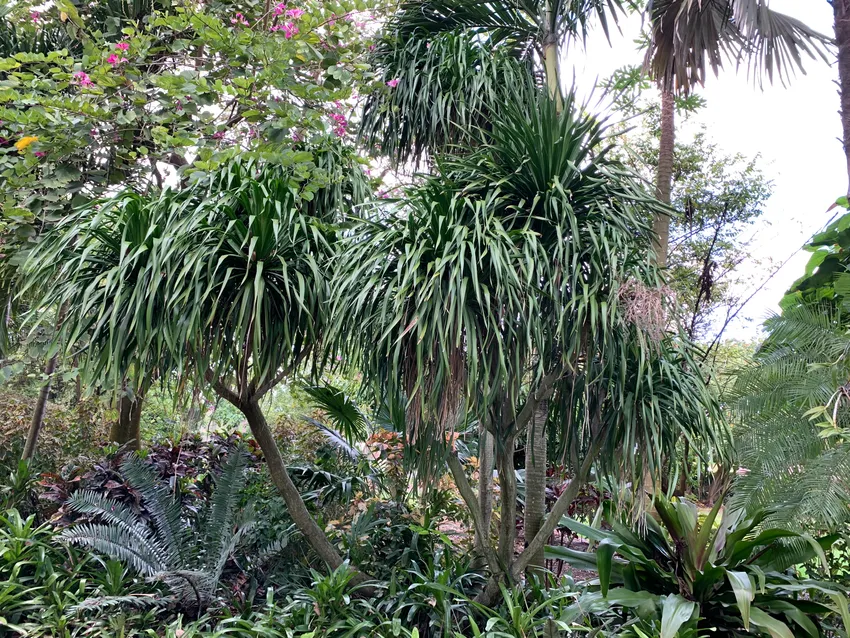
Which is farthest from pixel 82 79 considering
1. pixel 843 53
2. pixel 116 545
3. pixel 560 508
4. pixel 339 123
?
pixel 843 53

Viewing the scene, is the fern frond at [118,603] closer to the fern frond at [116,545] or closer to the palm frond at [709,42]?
the fern frond at [116,545]

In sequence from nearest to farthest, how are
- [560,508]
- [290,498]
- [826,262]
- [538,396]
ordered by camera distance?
[538,396] < [560,508] < [826,262] < [290,498]

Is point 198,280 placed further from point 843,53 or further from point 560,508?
point 843,53

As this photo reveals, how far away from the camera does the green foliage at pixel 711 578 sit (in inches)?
101

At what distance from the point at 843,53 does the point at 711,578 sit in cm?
247

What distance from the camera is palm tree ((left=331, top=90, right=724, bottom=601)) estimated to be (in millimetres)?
2479

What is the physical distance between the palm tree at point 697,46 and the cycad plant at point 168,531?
289 centimetres

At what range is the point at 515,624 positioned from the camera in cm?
274

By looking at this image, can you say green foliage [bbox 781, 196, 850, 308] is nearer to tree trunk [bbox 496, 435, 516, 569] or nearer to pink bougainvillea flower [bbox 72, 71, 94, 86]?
tree trunk [bbox 496, 435, 516, 569]

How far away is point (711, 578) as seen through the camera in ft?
8.85

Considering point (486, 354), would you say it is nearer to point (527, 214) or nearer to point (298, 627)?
point (527, 214)

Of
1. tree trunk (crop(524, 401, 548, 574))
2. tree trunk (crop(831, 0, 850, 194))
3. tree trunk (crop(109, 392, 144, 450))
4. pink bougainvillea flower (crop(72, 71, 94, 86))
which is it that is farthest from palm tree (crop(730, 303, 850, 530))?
tree trunk (crop(109, 392, 144, 450))

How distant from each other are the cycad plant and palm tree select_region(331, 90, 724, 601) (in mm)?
1367

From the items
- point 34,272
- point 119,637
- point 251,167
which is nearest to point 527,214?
point 251,167
